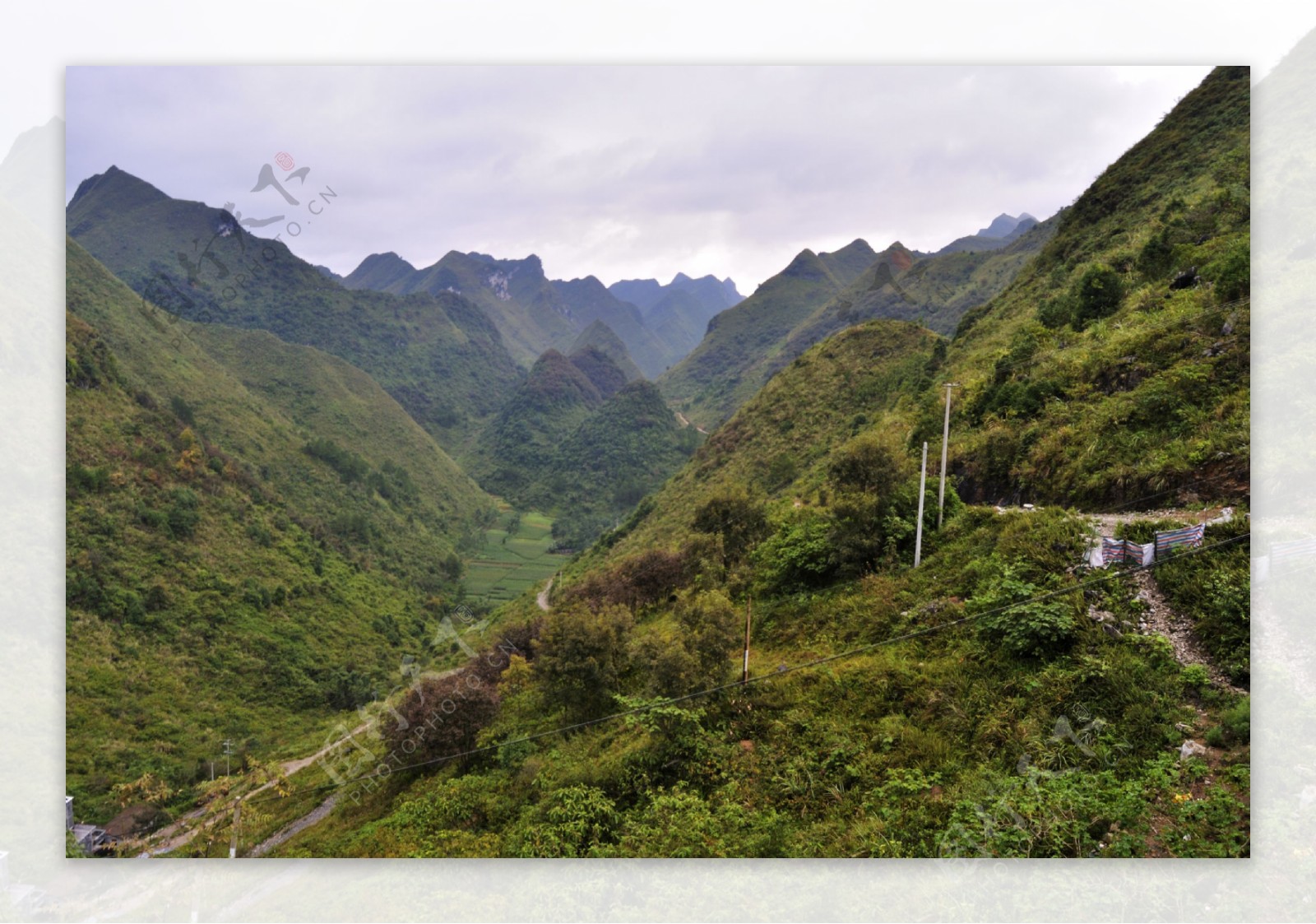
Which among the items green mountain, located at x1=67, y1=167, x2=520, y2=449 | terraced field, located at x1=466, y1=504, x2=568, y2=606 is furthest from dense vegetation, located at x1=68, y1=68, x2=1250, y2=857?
green mountain, located at x1=67, y1=167, x2=520, y2=449

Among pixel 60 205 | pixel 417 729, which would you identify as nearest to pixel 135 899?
pixel 417 729

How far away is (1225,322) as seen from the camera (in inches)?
324

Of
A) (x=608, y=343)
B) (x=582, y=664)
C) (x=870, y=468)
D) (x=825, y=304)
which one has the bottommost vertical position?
(x=582, y=664)

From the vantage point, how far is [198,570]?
19578mm

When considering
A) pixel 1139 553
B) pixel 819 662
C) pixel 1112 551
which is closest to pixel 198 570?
pixel 819 662

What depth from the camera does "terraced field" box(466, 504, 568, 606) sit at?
1436 inches

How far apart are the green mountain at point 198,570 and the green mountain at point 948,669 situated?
252 inches

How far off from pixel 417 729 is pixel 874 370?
2236 cm

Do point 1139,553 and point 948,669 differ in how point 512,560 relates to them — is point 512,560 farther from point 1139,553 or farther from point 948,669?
point 1139,553

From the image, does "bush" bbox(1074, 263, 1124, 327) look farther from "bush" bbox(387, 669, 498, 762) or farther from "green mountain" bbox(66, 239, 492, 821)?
"green mountain" bbox(66, 239, 492, 821)

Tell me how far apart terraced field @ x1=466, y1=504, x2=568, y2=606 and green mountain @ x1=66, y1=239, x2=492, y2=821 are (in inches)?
82.8

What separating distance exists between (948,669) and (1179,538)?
248cm

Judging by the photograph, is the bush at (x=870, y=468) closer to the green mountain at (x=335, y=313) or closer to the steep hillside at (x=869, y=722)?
the steep hillside at (x=869, y=722)

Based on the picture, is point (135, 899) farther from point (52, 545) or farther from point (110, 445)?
point (110, 445)
